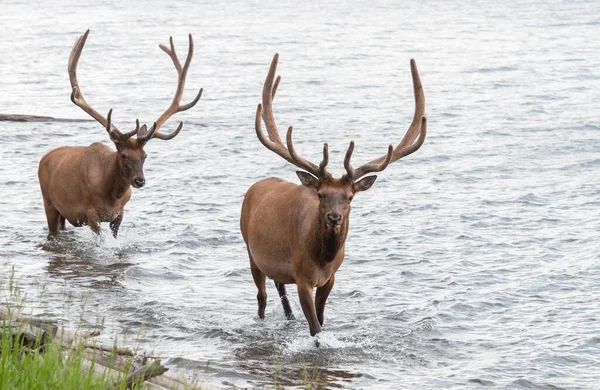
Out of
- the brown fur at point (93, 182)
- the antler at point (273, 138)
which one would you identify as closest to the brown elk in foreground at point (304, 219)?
the antler at point (273, 138)

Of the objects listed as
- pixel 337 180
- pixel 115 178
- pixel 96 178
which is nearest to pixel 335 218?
pixel 337 180

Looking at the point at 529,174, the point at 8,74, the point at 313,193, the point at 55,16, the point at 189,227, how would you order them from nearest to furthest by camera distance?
the point at 313,193 < the point at 189,227 < the point at 529,174 < the point at 8,74 < the point at 55,16

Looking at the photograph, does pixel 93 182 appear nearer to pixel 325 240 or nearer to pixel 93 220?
pixel 93 220

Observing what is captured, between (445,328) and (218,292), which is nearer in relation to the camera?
(445,328)

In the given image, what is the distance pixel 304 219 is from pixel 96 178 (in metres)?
4.15

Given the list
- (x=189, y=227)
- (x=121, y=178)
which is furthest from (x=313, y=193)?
(x=189, y=227)

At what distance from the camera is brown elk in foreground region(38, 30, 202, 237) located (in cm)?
1296

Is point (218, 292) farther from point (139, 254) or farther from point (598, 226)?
point (598, 226)

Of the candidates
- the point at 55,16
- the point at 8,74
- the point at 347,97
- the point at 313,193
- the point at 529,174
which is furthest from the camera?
the point at 55,16

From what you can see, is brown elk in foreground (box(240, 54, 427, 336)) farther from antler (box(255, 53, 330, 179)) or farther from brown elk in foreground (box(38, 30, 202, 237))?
brown elk in foreground (box(38, 30, 202, 237))

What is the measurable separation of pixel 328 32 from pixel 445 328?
104ft

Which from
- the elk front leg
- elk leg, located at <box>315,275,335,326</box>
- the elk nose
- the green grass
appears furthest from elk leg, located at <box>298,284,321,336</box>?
the elk front leg

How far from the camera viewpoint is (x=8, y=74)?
100 feet

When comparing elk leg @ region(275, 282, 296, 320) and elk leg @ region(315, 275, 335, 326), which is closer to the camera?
elk leg @ region(315, 275, 335, 326)
